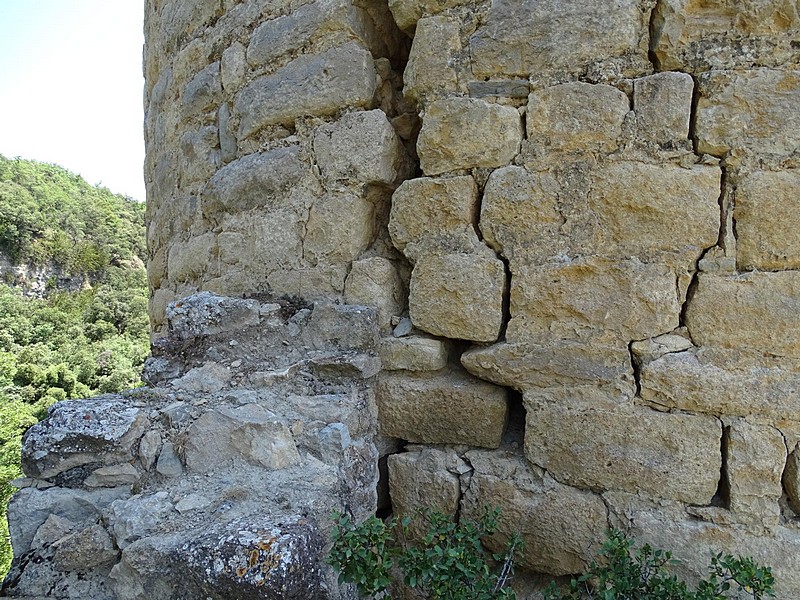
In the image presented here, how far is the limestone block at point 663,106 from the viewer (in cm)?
146

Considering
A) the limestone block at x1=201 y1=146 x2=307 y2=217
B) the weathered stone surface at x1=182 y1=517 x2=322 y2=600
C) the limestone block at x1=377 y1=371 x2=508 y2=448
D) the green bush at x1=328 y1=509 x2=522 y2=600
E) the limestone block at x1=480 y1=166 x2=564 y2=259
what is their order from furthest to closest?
the limestone block at x1=201 y1=146 x2=307 y2=217 < the limestone block at x1=377 y1=371 x2=508 y2=448 < the limestone block at x1=480 y1=166 x2=564 y2=259 < the green bush at x1=328 y1=509 x2=522 y2=600 < the weathered stone surface at x1=182 y1=517 x2=322 y2=600

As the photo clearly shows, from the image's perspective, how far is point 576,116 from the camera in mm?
1547

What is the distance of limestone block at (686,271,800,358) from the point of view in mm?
1391

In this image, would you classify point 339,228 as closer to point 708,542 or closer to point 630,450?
point 630,450

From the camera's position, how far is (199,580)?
1.06 meters

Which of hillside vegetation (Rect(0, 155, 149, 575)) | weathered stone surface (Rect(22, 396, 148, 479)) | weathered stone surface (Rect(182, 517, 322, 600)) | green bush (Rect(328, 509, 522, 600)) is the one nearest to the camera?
weathered stone surface (Rect(182, 517, 322, 600))

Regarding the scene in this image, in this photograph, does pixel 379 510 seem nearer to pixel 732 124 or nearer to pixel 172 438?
pixel 172 438

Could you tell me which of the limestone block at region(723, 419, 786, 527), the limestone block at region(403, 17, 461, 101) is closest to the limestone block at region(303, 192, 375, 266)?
the limestone block at region(403, 17, 461, 101)

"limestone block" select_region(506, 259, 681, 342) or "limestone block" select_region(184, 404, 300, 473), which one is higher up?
"limestone block" select_region(506, 259, 681, 342)

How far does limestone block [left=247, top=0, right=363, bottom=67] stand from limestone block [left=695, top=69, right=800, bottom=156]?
118cm

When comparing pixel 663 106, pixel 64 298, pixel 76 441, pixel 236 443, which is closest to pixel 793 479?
pixel 663 106

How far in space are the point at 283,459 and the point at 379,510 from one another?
58 centimetres

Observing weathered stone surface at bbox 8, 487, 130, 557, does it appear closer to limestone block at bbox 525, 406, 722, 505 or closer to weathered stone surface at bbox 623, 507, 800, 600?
limestone block at bbox 525, 406, 722, 505

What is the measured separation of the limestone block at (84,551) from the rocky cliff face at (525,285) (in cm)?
2
